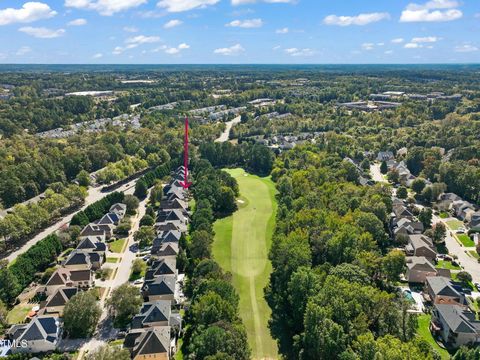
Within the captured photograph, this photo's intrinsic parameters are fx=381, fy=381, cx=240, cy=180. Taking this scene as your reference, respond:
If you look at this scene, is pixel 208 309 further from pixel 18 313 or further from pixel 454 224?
pixel 454 224

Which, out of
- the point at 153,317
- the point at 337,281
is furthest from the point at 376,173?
the point at 153,317

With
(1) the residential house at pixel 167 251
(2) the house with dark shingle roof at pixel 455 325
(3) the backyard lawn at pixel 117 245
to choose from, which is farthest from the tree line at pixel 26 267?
(2) the house with dark shingle roof at pixel 455 325

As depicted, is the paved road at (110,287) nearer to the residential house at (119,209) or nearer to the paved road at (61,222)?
the residential house at (119,209)

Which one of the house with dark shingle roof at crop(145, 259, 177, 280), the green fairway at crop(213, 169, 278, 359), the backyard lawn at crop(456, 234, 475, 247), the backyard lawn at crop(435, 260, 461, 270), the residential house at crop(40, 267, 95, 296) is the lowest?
the backyard lawn at crop(435, 260, 461, 270)

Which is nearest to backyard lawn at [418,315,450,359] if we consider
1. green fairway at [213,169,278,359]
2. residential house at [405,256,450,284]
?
residential house at [405,256,450,284]

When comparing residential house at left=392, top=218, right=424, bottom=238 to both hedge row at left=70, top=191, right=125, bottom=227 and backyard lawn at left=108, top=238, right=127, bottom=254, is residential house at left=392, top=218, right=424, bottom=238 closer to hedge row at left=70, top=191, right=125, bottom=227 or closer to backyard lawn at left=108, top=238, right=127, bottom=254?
backyard lawn at left=108, top=238, right=127, bottom=254

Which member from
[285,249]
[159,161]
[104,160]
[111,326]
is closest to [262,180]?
[159,161]
